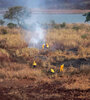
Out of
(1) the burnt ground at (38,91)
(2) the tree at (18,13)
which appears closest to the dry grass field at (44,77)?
(1) the burnt ground at (38,91)

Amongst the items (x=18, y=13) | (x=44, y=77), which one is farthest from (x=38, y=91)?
(x=18, y=13)

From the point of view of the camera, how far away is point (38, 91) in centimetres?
539

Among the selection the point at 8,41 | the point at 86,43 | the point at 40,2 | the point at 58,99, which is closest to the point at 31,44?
the point at 8,41

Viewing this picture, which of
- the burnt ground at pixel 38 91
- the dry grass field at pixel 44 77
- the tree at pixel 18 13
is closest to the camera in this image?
the burnt ground at pixel 38 91

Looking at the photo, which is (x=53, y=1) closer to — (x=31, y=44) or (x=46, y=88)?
(x=31, y=44)

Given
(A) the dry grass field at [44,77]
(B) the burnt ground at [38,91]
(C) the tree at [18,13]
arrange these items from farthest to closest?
(C) the tree at [18,13], (A) the dry grass field at [44,77], (B) the burnt ground at [38,91]

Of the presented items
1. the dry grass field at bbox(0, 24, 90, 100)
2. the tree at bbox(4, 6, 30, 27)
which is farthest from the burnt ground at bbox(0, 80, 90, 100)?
the tree at bbox(4, 6, 30, 27)

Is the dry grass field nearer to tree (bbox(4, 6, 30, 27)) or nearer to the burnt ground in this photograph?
the burnt ground

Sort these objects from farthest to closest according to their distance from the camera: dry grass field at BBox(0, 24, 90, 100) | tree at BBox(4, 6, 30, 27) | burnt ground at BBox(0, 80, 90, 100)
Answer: tree at BBox(4, 6, 30, 27) → dry grass field at BBox(0, 24, 90, 100) → burnt ground at BBox(0, 80, 90, 100)

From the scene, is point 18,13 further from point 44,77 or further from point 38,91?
point 38,91

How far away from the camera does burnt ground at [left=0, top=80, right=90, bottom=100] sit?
4953 mm

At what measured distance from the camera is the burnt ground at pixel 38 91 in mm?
4953

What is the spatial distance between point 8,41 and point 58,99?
24.7 feet

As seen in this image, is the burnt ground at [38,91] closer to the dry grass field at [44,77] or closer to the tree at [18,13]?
the dry grass field at [44,77]
